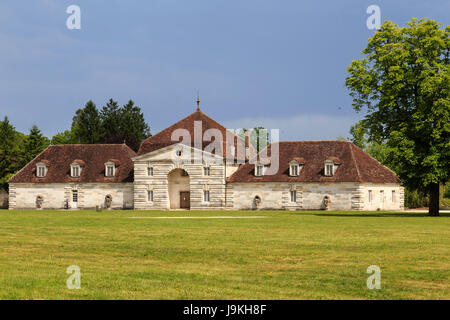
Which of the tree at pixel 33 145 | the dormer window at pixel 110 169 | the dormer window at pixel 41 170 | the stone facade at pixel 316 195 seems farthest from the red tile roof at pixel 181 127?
the tree at pixel 33 145

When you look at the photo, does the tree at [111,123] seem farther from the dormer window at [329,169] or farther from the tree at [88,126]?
the dormer window at [329,169]

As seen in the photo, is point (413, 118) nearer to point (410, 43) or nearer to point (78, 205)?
point (410, 43)

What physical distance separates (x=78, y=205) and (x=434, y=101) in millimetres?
45910

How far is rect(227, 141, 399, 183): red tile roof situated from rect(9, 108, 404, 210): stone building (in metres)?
0.11

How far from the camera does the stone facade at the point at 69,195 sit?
80.3m

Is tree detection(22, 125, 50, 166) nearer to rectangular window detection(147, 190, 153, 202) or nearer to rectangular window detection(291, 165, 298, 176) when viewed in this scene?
rectangular window detection(147, 190, 153, 202)

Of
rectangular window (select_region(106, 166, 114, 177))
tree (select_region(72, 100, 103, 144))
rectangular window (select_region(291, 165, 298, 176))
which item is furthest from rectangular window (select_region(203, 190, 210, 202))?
tree (select_region(72, 100, 103, 144))

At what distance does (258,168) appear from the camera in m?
75.1

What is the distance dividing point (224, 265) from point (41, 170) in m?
67.3

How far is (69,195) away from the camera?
3204 inches

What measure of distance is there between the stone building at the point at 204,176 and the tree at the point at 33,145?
6.83 m

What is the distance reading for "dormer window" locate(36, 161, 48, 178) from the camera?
82.3m
